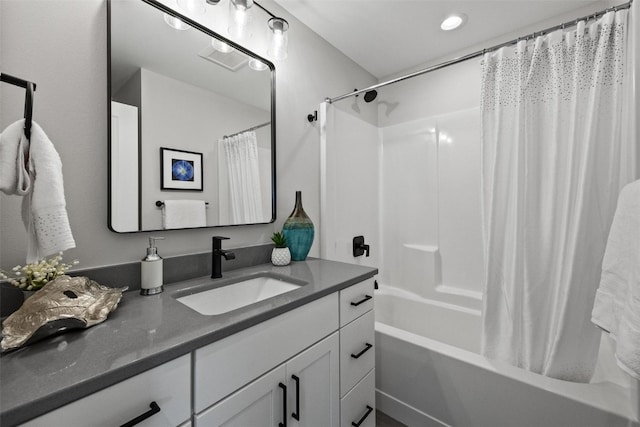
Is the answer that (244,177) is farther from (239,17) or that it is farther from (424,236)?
(424,236)

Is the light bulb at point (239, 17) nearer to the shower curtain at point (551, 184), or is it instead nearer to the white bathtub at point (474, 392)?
the shower curtain at point (551, 184)

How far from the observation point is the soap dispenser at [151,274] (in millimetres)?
939

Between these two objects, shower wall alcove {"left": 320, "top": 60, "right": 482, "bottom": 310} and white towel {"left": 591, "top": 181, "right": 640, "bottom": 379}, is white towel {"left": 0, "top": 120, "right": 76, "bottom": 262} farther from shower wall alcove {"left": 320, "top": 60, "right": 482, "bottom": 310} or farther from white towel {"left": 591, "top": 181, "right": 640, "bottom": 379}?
white towel {"left": 591, "top": 181, "right": 640, "bottom": 379}

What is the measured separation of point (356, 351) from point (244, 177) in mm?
984

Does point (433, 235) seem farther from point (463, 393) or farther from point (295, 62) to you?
point (295, 62)

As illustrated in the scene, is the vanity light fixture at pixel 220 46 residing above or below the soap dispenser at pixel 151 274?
above

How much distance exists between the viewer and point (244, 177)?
1.38 meters

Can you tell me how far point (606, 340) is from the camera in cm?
133

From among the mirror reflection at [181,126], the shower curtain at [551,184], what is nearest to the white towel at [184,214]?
the mirror reflection at [181,126]

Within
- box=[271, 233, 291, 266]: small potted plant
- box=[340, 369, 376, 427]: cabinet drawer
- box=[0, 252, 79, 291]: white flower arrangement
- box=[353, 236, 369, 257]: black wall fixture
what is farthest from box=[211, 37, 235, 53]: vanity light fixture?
box=[340, 369, 376, 427]: cabinet drawer

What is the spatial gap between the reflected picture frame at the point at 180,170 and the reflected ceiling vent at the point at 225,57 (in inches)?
18.5

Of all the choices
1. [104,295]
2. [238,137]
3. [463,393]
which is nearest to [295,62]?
[238,137]

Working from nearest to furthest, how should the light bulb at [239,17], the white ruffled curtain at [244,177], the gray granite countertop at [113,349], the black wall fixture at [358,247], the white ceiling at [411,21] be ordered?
the gray granite countertop at [113,349], the light bulb at [239,17], the white ruffled curtain at [244,177], the white ceiling at [411,21], the black wall fixture at [358,247]

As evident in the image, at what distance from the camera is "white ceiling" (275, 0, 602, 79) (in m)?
1.60
